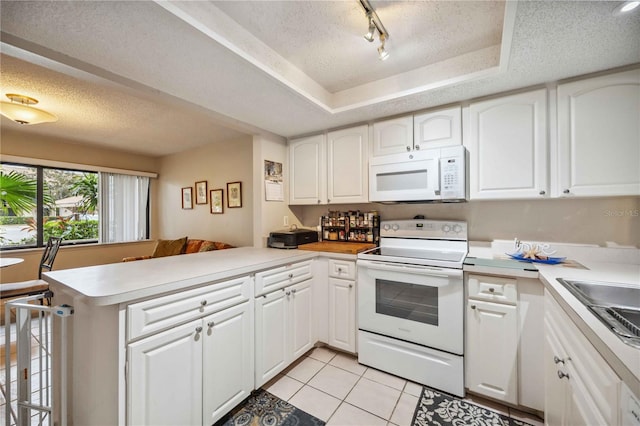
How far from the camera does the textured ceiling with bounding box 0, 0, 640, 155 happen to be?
1.17 metres

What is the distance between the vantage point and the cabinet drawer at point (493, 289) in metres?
1.60

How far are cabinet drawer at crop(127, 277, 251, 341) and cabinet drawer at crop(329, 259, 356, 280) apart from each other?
0.81 metres

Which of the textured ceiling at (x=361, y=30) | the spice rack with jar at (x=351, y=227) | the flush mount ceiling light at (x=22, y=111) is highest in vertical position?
the textured ceiling at (x=361, y=30)

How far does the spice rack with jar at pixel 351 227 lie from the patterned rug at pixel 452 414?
1.30 metres

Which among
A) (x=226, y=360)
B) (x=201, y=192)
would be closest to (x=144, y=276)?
(x=226, y=360)

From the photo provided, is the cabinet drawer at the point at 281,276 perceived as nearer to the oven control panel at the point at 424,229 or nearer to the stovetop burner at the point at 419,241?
the stovetop burner at the point at 419,241

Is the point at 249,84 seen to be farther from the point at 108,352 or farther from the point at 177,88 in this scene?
the point at 108,352

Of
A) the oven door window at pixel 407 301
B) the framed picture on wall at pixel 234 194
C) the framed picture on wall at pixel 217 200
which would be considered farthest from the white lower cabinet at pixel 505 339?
the framed picture on wall at pixel 217 200

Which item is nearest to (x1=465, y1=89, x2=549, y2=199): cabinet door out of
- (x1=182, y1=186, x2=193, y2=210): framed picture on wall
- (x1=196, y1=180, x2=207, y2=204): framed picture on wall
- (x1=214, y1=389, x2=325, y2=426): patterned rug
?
(x1=214, y1=389, x2=325, y2=426): patterned rug

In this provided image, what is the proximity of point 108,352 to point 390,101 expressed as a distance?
2270 mm

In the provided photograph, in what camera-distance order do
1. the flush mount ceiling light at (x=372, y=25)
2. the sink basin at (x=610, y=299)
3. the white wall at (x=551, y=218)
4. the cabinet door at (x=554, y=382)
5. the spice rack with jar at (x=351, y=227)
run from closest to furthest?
the sink basin at (x=610, y=299), the cabinet door at (x=554, y=382), the flush mount ceiling light at (x=372, y=25), the white wall at (x=551, y=218), the spice rack with jar at (x=351, y=227)

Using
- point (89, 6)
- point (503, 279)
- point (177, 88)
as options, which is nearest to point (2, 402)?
point (177, 88)

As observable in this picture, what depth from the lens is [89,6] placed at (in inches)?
42.0

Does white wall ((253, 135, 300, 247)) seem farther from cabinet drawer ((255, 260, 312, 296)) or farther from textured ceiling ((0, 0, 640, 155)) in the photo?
cabinet drawer ((255, 260, 312, 296))
